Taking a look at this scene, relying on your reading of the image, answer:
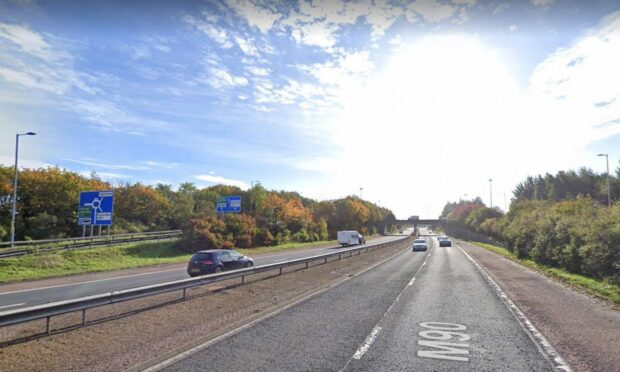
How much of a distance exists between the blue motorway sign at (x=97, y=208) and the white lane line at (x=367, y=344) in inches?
1178

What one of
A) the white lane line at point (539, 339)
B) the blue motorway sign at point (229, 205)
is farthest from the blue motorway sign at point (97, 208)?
the white lane line at point (539, 339)

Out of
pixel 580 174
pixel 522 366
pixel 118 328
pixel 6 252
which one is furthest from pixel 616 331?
pixel 580 174

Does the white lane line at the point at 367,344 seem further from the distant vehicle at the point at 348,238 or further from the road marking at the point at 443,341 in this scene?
the distant vehicle at the point at 348,238

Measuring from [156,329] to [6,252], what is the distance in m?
26.2

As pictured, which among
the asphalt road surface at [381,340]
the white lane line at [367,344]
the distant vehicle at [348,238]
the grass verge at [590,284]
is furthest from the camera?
the distant vehicle at [348,238]

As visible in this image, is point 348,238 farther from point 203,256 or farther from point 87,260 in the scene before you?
point 203,256

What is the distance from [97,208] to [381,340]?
31.6 m

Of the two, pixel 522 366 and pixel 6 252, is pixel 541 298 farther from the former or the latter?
pixel 6 252

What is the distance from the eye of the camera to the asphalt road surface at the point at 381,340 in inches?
263

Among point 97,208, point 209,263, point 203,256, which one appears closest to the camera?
point 209,263

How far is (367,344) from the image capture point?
786 cm

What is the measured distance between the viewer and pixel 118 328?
9188mm

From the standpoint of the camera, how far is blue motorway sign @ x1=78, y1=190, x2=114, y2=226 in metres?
33.2

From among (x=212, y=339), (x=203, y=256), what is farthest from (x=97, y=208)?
(x=212, y=339)
